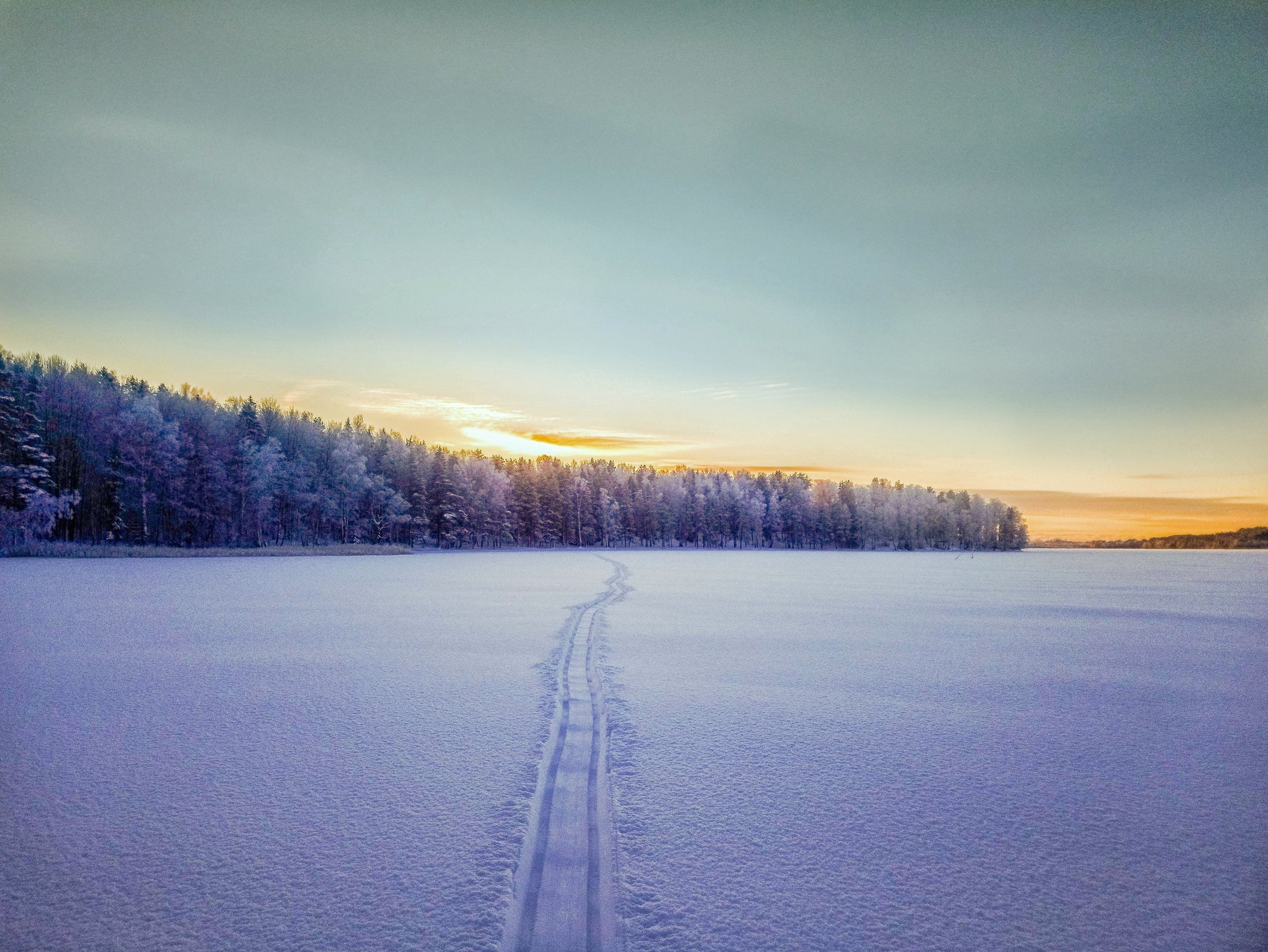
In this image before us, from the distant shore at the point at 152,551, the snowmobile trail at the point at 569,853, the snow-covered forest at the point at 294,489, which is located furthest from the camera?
the snow-covered forest at the point at 294,489

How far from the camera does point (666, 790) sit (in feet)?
14.3

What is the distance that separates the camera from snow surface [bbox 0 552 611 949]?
2.87 meters

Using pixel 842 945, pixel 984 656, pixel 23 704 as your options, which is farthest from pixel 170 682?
pixel 984 656

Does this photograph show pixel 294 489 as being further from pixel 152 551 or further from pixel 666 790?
pixel 666 790

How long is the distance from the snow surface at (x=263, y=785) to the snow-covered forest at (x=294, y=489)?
132 ft

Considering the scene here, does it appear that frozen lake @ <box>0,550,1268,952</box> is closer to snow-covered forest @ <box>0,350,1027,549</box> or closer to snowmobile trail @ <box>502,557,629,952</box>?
snowmobile trail @ <box>502,557,629,952</box>

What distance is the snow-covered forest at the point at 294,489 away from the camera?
43594 millimetres

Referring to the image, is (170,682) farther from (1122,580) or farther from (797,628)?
(1122,580)

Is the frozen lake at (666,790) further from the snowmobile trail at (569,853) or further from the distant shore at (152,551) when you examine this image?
the distant shore at (152,551)

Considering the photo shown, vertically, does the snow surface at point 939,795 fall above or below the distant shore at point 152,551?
above

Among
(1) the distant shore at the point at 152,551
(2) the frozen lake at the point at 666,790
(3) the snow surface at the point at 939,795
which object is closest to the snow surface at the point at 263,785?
(2) the frozen lake at the point at 666,790

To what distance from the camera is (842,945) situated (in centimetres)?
269

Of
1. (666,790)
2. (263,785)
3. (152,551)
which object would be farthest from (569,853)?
(152,551)

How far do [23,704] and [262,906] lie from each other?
6008 millimetres
